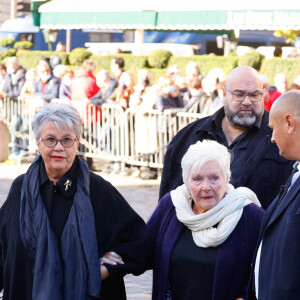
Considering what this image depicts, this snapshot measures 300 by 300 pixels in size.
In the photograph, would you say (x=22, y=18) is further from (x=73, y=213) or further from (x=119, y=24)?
(x=73, y=213)

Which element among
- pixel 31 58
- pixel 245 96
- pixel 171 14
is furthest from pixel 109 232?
pixel 31 58

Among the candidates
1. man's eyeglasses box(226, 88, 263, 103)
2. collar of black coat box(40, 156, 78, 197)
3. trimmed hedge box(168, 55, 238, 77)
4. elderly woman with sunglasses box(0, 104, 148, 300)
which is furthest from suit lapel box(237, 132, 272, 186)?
trimmed hedge box(168, 55, 238, 77)

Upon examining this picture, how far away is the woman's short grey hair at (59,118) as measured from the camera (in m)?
4.67

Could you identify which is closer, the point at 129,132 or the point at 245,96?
the point at 245,96

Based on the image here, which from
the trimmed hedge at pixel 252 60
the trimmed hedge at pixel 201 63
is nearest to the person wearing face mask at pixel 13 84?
the trimmed hedge at pixel 201 63

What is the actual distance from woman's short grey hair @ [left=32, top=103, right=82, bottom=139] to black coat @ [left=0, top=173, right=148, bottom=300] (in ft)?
0.98

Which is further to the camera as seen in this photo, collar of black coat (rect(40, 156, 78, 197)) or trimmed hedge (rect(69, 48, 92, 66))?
trimmed hedge (rect(69, 48, 92, 66))

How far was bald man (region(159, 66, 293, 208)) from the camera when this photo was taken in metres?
5.64

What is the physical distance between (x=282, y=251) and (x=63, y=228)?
1.32 metres

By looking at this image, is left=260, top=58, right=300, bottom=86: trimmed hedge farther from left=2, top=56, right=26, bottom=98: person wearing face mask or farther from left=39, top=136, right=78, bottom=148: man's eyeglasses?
left=39, top=136, right=78, bottom=148: man's eyeglasses

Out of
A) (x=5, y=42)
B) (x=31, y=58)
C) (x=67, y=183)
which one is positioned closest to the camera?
(x=67, y=183)

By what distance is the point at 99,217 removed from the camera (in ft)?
15.2

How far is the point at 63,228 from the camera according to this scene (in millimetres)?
4586

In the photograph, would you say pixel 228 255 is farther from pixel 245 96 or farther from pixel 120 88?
pixel 120 88
